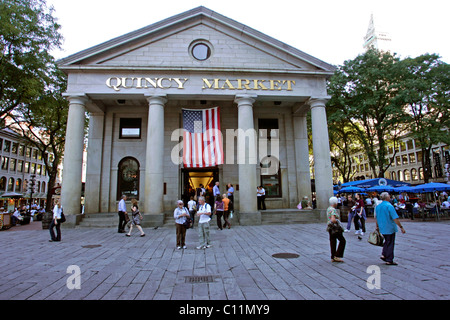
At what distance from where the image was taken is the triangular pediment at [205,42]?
53.4 feet

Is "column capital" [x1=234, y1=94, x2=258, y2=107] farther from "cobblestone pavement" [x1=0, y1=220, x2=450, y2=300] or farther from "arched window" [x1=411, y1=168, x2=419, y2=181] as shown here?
"arched window" [x1=411, y1=168, x2=419, y2=181]

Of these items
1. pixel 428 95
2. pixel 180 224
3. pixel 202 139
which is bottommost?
pixel 180 224

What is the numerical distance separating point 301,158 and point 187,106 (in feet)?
30.8

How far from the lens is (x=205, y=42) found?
1750cm

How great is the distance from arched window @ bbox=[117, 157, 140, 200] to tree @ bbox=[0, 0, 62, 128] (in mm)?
7593

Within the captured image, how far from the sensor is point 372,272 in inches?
225

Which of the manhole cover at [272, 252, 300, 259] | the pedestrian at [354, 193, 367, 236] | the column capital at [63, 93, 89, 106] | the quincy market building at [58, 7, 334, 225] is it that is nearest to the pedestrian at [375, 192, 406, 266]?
the manhole cover at [272, 252, 300, 259]

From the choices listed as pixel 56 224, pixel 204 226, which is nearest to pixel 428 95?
pixel 204 226

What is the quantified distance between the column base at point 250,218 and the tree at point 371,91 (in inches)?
594

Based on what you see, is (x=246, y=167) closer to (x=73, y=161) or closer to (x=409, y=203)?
(x=73, y=161)
